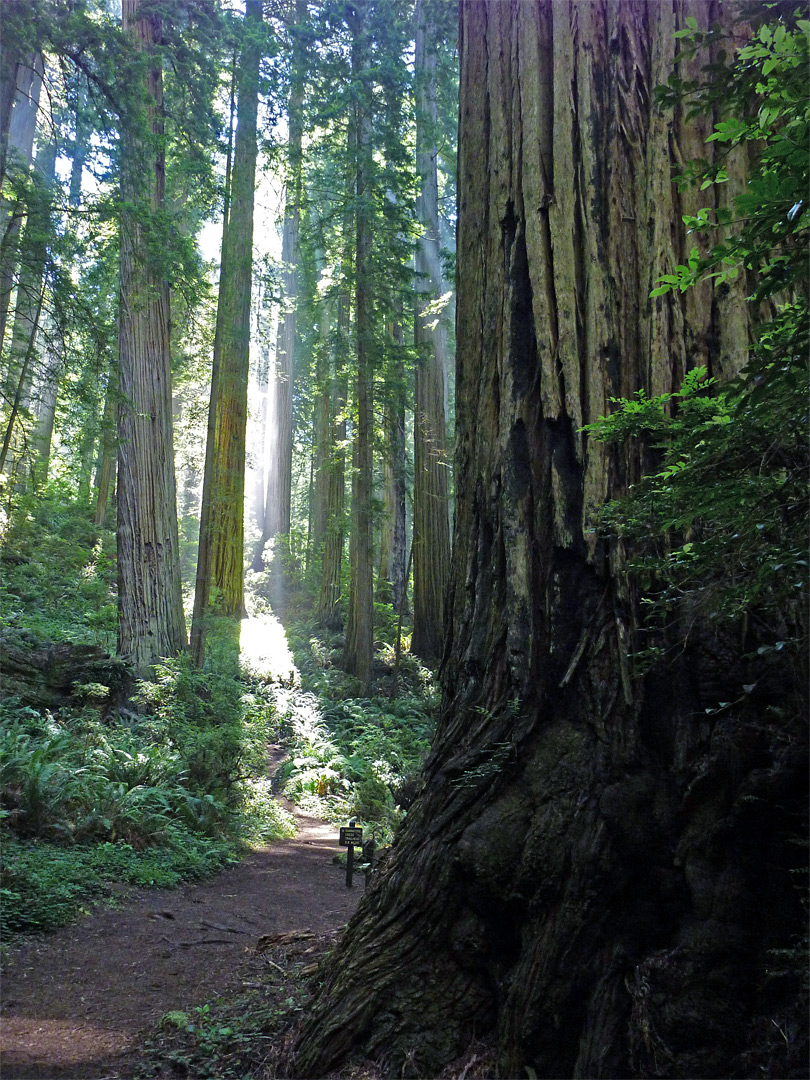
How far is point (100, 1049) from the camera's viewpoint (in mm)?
3553

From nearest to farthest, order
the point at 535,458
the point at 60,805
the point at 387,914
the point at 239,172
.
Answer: the point at 387,914 < the point at 535,458 < the point at 60,805 < the point at 239,172

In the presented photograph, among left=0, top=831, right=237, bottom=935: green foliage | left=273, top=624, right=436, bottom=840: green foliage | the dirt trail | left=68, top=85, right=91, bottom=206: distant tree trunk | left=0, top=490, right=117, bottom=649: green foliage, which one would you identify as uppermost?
left=68, top=85, right=91, bottom=206: distant tree trunk

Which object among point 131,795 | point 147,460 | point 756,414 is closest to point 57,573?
point 147,460

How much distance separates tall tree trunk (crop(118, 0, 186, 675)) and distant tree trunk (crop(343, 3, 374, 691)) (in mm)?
3795

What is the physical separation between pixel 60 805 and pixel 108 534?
43.2 feet

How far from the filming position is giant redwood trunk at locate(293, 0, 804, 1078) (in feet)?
8.37

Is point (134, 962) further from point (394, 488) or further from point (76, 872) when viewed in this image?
point (394, 488)

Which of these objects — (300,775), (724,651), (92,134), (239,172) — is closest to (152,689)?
(300,775)

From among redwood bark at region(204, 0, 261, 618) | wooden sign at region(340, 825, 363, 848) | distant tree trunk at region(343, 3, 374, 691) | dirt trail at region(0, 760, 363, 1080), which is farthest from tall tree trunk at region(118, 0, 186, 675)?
wooden sign at region(340, 825, 363, 848)

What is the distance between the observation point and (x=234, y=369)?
1363 cm

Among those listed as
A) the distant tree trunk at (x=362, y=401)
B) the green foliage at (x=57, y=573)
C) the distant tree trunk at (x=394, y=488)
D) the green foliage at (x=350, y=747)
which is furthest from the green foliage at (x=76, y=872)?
the distant tree trunk at (x=362, y=401)

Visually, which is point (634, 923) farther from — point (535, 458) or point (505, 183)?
point (505, 183)

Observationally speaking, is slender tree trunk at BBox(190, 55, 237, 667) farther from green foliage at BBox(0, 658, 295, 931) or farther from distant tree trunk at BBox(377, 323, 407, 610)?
distant tree trunk at BBox(377, 323, 407, 610)

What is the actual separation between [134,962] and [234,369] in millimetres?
10644
